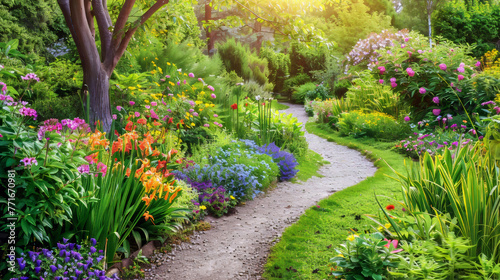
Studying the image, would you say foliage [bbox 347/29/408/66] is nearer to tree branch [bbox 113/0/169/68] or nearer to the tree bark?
tree branch [bbox 113/0/169/68]

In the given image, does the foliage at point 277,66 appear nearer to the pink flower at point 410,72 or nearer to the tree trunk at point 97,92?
the pink flower at point 410,72

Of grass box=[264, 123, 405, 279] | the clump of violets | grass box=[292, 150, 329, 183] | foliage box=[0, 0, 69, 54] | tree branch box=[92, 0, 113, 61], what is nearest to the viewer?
the clump of violets

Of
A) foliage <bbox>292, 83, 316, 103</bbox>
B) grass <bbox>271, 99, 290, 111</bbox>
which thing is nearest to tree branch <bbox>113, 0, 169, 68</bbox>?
grass <bbox>271, 99, 290, 111</bbox>

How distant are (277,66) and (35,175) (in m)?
19.6

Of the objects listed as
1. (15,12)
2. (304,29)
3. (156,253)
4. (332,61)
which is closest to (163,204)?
(156,253)

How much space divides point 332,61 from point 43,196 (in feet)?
52.3

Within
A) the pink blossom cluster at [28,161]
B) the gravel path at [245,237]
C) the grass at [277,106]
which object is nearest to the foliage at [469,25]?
the grass at [277,106]

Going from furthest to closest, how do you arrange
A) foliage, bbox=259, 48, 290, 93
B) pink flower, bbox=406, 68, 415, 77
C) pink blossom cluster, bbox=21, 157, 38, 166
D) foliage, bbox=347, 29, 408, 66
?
foliage, bbox=259, 48, 290, 93, foliage, bbox=347, 29, 408, 66, pink flower, bbox=406, 68, 415, 77, pink blossom cluster, bbox=21, 157, 38, 166

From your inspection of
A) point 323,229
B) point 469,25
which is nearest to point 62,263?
point 323,229

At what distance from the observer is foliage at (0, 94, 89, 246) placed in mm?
2168

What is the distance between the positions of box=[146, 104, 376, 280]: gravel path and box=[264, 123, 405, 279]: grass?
5.6 inches

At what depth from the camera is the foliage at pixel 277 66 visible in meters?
20.9

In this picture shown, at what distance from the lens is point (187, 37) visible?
13062mm

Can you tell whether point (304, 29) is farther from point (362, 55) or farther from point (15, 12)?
point (362, 55)
